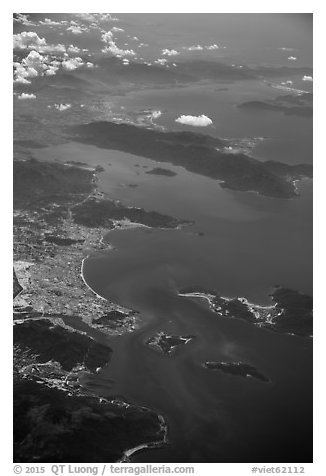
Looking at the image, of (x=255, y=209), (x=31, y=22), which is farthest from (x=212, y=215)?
(x=31, y=22)

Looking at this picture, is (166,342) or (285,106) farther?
(285,106)

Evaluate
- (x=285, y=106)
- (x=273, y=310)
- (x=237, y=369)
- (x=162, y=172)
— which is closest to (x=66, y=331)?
(x=237, y=369)

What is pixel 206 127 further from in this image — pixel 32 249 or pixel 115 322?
pixel 115 322

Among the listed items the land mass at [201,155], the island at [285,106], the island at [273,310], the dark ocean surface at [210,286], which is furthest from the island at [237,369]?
the island at [285,106]

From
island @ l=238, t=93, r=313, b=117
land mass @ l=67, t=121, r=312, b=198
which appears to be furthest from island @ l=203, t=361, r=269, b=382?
island @ l=238, t=93, r=313, b=117

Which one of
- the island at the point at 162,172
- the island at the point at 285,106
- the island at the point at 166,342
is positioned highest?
the island at the point at 285,106

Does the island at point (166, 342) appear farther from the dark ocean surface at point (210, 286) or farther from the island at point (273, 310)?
the island at point (273, 310)

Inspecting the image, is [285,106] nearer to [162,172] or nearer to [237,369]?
[162,172]
